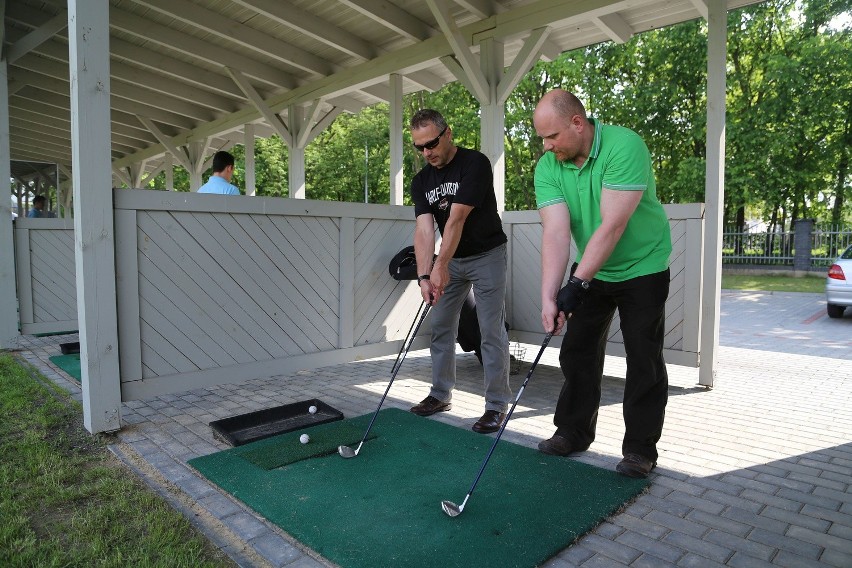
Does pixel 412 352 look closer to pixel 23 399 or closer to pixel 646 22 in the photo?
pixel 23 399

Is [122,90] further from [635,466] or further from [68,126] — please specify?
[635,466]

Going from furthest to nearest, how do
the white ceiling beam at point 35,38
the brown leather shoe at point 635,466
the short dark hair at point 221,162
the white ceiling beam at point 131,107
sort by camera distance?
the white ceiling beam at point 131,107
the white ceiling beam at point 35,38
the short dark hair at point 221,162
the brown leather shoe at point 635,466

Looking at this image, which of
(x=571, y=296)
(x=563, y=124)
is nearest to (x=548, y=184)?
(x=563, y=124)

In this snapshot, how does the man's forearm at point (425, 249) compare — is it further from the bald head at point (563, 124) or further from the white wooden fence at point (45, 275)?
the white wooden fence at point (45, 275)

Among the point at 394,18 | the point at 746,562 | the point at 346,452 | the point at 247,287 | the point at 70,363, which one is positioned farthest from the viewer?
the point at 394,18

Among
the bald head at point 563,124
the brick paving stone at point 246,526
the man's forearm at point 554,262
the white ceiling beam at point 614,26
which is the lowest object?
the brick paving stone at point 246,526

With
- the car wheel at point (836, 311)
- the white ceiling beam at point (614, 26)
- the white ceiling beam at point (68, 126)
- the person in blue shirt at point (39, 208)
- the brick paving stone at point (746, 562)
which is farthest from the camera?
the white ceiling beam at point (68, 126)

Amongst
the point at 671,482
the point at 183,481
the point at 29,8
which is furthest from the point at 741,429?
the point at 29,8

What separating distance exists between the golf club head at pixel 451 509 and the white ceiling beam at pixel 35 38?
6602 mm

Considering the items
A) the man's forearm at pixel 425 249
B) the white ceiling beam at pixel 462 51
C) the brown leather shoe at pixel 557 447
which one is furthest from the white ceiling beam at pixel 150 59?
the brown leather shoe at pixel 557 447

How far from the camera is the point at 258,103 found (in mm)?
8562

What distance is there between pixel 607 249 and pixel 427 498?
4.36ft

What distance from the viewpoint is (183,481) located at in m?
2.66

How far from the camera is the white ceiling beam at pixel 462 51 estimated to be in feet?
18.4
